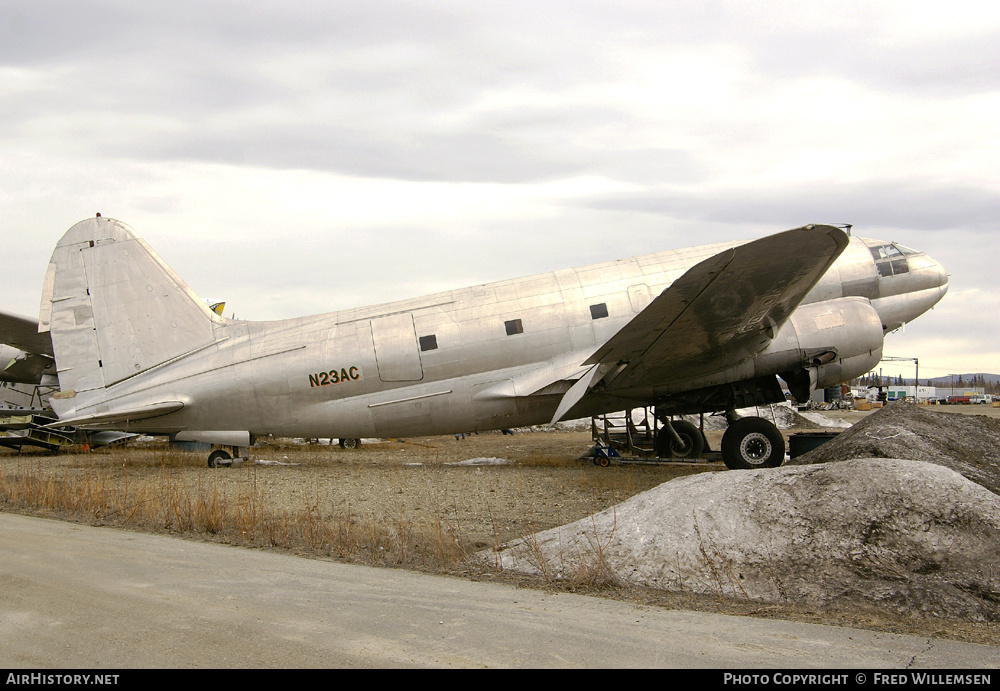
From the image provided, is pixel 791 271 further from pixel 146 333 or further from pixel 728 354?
pixel 146 333

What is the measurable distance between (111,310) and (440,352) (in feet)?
26.6

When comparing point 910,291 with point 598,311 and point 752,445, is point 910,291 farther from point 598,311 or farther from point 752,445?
point 598,311

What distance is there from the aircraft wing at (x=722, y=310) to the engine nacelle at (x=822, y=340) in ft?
1.57

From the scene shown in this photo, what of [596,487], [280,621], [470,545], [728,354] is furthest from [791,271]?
[280,621]

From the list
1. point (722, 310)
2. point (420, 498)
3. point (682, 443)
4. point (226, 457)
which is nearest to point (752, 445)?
point (722, 310)

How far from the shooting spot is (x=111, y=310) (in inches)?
688

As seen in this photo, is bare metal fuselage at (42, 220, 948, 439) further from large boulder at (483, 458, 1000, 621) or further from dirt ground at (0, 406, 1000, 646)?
large boulder at (483, 458, 1000, 621)

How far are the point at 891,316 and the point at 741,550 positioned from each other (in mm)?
12477

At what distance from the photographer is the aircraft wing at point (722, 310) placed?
38.8 ft

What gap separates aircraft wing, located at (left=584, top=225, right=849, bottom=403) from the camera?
11.8 m

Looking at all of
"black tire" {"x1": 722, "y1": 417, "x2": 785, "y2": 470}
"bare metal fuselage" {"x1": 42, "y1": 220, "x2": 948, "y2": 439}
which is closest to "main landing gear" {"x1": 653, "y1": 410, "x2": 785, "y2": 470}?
"black tire" {"x1": 722, "y1": 417, "x2": 785, "y2": 470}

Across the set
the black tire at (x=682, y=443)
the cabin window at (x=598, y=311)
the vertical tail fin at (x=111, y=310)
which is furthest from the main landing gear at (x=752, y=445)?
the vertical tail fin at (x=111, y=310)

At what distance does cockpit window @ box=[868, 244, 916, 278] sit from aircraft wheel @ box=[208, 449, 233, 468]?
15917mm

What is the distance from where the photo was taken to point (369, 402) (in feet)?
53.6
